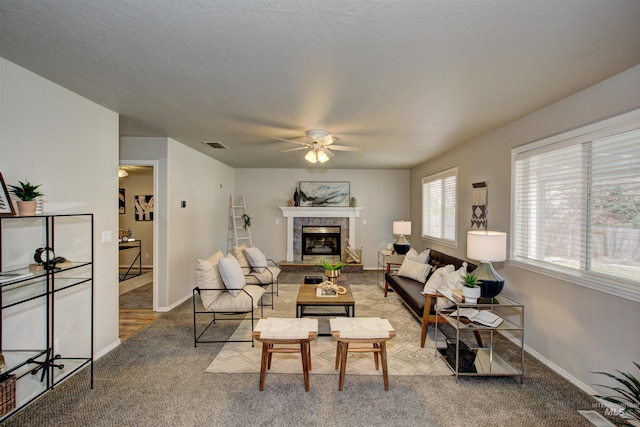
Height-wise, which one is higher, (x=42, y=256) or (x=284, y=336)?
(x=42, y=256)

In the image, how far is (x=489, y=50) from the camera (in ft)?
5.97

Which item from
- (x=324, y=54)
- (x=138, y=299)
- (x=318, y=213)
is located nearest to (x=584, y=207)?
(x=324, y=54)

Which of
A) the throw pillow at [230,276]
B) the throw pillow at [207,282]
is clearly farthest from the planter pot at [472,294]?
the throw pillow at [207,282]

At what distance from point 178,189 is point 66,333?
242 centimetres

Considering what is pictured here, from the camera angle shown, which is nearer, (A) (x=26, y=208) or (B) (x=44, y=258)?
(A) (x=26, y=208)

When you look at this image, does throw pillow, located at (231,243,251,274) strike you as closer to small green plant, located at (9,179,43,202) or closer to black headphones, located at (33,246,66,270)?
black headphones, located at (33,246,66,270)

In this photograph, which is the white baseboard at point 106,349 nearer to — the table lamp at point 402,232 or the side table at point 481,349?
the side table at point 481,349

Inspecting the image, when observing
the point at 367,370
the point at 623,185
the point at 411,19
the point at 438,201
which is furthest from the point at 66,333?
the point at 438,201

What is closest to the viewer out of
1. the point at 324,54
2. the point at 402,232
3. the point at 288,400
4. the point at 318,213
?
the point at 324,54

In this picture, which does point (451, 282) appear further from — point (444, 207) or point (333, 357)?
point (444, 207)

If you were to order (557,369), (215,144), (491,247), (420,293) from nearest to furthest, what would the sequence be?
(557,369) < (491,247) < (420,293) < (215,144)

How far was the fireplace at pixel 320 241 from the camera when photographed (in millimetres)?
7230

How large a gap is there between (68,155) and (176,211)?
1.93 m

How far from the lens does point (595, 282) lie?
2.32 metres
